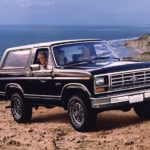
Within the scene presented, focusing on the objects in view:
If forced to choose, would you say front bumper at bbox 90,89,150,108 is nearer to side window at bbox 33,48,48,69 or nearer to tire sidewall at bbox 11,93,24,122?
side window at bbox 33,48,48,69

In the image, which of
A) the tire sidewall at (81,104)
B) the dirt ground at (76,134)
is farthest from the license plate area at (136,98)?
the tire sidewall at (81,104)

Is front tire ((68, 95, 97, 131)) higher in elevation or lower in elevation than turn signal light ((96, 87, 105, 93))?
lower

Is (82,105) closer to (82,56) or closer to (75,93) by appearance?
(75,93)

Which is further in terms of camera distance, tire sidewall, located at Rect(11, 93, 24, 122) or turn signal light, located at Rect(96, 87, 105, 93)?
tire sidewall, located at Rect(11, 93, 24, 122)

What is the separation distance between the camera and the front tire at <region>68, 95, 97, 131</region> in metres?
11.1

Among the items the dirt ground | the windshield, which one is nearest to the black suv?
the windshield

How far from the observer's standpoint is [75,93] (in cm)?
1143

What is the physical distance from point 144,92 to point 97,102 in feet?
3.37

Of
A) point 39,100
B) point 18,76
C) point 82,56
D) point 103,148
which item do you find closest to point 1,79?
point 18,76

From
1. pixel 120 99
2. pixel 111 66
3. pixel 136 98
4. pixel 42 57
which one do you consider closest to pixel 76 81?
pixel 111 66

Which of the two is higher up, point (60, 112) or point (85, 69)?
point (85, 69)

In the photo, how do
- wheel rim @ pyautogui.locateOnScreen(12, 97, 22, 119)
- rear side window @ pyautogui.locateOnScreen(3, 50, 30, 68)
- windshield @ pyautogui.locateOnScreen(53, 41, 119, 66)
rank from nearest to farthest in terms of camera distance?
windshield @ pyautogui.locateOnScreen(53, 41, 119, 66) → rear side window @ pyautogui.locateOnScreen(3, 50, 30, 68) → wheel rim @ pyautogui.locateOnScreen(12, 97, 22, 119)

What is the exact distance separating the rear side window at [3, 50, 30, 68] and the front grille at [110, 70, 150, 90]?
2927 millimetres

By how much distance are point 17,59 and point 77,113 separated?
9.54 feet
